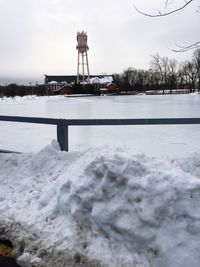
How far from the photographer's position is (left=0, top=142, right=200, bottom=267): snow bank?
329 cm

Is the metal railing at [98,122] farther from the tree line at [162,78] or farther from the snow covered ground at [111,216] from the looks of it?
the tree line at [162,78]

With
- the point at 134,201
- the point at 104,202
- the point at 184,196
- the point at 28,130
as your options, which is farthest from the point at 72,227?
the point at 28,130

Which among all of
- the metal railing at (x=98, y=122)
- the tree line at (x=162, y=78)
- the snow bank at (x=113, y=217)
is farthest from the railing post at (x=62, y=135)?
the tree line at (x=162, y=78)

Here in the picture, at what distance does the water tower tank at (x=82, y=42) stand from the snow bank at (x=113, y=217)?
90.6 metres

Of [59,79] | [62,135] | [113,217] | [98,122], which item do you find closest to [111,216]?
[113,217]

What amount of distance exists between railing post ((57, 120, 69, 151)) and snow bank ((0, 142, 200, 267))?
4.46ft

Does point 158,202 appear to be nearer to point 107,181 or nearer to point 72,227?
point 107,181

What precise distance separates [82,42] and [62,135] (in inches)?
3520

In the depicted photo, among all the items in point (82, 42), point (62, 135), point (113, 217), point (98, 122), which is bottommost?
point (113, 217)

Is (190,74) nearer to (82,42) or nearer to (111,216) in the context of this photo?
(82,42)

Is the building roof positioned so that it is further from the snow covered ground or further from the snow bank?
the snow bank

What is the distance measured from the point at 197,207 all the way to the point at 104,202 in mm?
961

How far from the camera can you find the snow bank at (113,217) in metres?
3.29

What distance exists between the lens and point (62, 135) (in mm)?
5918
